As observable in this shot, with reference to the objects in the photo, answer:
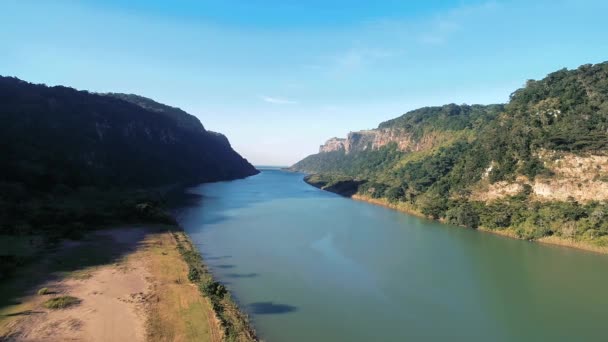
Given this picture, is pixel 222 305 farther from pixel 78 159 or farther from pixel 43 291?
pixel 78 159

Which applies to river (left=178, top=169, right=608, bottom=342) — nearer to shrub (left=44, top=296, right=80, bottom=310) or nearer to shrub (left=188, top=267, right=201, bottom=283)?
shrub (left=188, top=267, right=201, bottom=283)

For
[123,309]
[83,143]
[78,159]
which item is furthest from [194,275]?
[83,143]

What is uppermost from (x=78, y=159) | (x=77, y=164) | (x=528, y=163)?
(x=78, y=159)

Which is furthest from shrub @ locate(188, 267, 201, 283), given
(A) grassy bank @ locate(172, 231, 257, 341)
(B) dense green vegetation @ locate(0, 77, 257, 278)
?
(B) dense green vegetation @ locate(0, 77, 257, 278)

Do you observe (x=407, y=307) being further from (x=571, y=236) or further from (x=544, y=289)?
(x=571, y=236)

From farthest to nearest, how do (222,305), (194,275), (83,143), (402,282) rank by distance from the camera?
(83,143), (402,282), (194,275), (222,305)

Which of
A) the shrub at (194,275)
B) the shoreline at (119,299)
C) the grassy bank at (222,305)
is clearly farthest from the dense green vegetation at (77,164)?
the grassy bank at (222,305)

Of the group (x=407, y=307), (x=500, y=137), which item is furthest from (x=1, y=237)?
(x=500, y=137)
